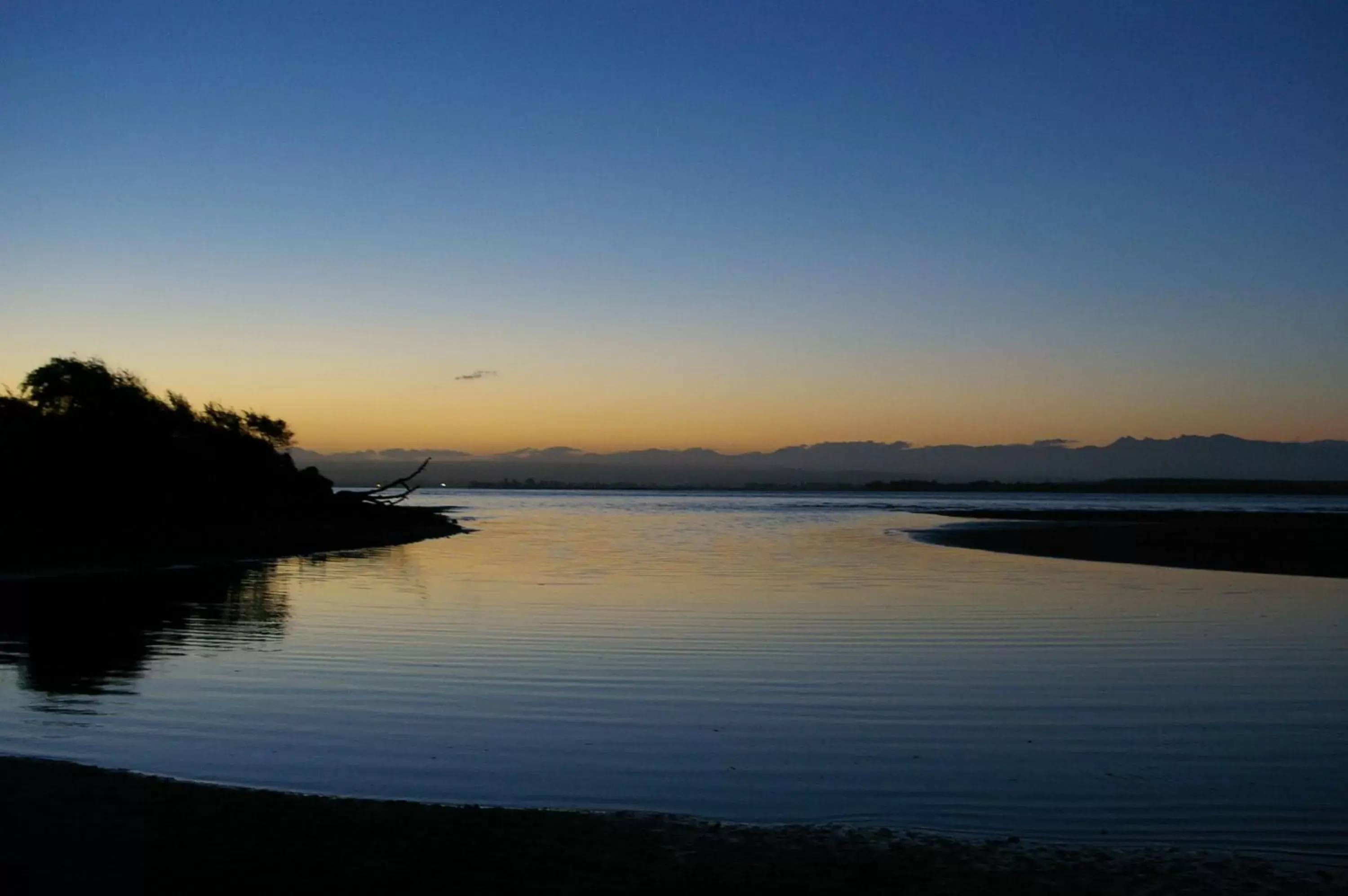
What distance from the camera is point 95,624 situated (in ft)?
68.1

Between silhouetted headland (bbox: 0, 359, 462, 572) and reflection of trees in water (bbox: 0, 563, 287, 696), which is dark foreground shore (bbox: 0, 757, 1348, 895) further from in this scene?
silhouetted headland (bbox: 0, 359, 462, 572)

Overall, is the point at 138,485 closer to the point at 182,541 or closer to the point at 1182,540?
the point at 182,541

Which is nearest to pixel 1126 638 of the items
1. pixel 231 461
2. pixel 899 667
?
pixel 899 667

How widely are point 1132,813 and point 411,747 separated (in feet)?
23.2

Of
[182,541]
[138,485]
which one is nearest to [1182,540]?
[182,541]

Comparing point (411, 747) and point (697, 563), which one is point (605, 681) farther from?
point (697, 563)

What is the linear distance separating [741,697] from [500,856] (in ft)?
24.1

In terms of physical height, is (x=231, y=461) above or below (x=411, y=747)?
above

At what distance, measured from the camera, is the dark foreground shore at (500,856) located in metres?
7.03

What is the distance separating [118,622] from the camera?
21172 millimetres

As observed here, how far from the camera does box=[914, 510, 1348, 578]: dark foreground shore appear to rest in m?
38.4

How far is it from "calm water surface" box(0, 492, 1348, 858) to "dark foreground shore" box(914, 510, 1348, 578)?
869cm

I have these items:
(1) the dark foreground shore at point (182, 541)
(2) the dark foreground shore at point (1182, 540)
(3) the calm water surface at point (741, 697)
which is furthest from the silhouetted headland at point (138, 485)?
(2) the dark foreground shore at point (1182, 540)

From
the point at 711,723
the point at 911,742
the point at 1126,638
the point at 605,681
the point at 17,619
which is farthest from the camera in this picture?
the point at 17,619
